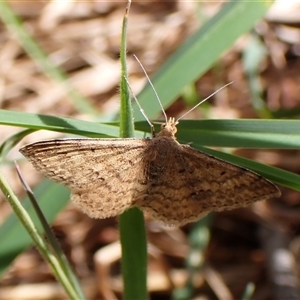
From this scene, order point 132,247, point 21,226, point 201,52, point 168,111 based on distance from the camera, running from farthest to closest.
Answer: point 168,111 → point 201,52 → point 21,226 → point 132,247

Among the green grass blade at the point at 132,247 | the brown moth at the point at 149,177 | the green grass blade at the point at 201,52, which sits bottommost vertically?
the green grass blade at the point at 132,247

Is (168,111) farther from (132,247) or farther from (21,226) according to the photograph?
(132,247)

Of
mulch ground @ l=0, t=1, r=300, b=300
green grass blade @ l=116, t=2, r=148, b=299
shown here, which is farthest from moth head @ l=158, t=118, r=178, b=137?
mulch ground @ l=0, t=1, r=300, b=300

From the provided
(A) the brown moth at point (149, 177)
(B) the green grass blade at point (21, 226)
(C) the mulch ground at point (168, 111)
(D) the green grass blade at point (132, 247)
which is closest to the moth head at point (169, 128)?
(A) the brown moth at point (149, 177)

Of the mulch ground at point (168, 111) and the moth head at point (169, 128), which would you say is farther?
the mulch ground at point (168, 111)

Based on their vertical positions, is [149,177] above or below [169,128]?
below

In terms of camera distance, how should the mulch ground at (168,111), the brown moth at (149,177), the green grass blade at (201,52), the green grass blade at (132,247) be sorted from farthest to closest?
the mulch ground at (168,111) → the green grass blade at (201,52) → the brown moth at (149,177) → the green grass blade at (132,247)

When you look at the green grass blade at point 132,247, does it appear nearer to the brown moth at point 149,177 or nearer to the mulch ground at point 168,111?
the brown moth at point 149,177

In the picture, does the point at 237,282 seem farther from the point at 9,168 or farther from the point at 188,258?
the point at 9,168

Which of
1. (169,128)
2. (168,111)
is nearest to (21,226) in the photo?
(169,128)

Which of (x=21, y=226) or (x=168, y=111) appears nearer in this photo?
(x=21, y=226)
